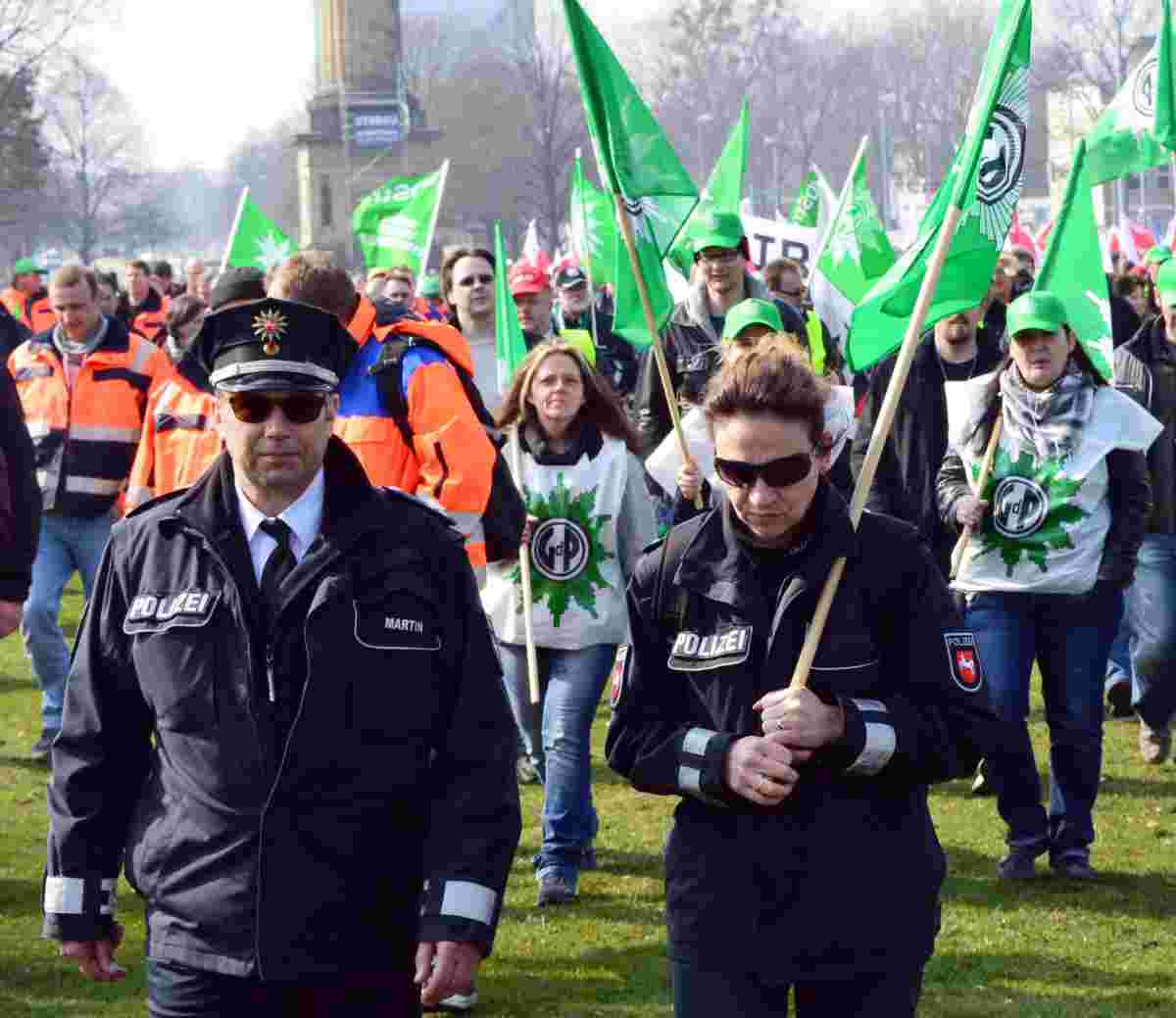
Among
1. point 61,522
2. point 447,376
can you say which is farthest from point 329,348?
point 61,522

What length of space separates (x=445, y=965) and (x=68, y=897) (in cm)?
73

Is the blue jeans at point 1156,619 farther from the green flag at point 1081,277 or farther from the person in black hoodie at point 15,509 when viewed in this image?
the person in black hoodie at point 15,509

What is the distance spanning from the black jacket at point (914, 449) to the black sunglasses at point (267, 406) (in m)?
5.44

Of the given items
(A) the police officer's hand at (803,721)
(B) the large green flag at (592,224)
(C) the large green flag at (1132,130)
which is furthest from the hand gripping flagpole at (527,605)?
(B) the large green flag at (592,224)

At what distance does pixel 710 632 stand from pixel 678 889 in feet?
1.61

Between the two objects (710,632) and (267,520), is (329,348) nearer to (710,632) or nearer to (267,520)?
(267,520)

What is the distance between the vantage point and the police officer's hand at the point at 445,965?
12.7 ft

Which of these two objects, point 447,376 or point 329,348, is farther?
point 447,376

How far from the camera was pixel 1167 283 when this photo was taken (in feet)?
29.9

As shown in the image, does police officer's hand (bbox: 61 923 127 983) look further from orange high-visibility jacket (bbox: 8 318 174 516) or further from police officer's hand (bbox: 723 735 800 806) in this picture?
orange high-visibility jacket (bbox: 8 318 174 516)

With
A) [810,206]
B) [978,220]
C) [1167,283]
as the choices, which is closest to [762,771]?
[978,220]

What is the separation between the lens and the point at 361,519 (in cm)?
404

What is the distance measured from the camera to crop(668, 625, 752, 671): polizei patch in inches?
164

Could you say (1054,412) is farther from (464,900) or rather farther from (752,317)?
(464,900)
